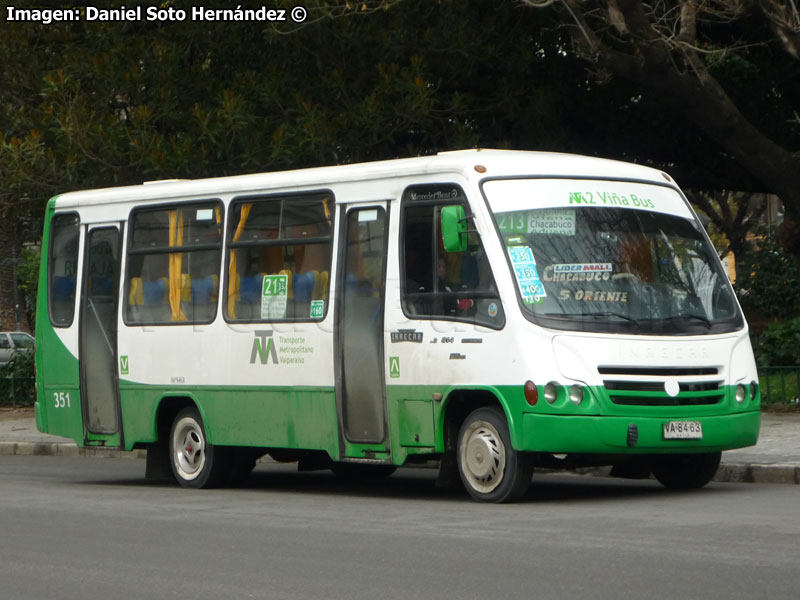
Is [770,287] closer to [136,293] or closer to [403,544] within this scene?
[136,293]

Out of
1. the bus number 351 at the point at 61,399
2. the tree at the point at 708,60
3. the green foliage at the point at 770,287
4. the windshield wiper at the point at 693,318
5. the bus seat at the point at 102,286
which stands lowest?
the bus number 351 at the point at 61,399

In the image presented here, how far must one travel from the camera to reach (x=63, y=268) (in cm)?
1628

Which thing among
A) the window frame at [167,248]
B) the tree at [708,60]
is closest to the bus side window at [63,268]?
the window frame at [167,248]

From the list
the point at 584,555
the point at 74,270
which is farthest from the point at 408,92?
the point at 584,555

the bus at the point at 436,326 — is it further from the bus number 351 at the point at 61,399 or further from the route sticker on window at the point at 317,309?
the bus number 351 at the point at 61,399

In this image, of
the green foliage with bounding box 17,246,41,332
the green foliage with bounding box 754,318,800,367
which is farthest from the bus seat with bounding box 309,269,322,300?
the green foliage with bounding box 17,246,41,332

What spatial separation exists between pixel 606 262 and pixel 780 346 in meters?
8.49

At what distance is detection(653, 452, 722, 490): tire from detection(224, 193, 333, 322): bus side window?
10.1ft

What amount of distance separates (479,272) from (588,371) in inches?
45.6

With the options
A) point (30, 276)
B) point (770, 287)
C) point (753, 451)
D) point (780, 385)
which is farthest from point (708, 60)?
point (30, 276)

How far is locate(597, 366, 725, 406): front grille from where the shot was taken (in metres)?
11.8

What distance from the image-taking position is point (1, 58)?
73.7 feet

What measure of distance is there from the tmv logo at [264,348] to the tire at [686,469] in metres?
3.38

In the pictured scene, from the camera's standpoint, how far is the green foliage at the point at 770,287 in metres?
24.9
